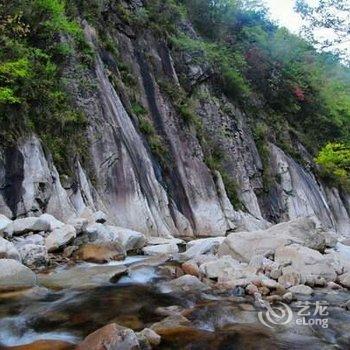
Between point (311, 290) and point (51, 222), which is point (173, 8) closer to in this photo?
point (51, 222)

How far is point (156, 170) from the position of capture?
57.5 ft

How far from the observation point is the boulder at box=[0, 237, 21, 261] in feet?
27.0

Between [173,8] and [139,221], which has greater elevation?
[173,8]

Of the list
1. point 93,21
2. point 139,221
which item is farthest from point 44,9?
point 139,221

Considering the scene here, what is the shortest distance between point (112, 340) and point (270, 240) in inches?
269

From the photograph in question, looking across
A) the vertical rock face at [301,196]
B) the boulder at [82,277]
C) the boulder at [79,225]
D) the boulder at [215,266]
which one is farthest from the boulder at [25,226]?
the vertical rock face at [301,196]

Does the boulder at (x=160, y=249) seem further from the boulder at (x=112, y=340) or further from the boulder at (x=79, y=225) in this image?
the boulder at (x=112, y=340)

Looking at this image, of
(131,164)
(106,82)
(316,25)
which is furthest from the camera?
(106,82)

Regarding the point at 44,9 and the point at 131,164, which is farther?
the point at 131,164

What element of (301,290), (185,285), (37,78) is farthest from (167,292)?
(37,78)

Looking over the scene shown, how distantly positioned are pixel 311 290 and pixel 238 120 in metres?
18.6

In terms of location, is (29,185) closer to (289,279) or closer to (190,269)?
(190,269)

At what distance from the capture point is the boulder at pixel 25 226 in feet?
31.3

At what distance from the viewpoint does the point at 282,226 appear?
12031 millimetres
